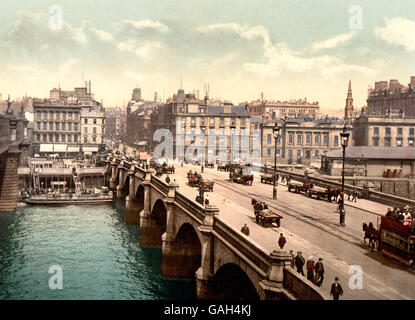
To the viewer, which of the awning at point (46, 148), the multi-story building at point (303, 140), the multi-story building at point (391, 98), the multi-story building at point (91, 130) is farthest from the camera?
the multi-story building at point (391, 98)

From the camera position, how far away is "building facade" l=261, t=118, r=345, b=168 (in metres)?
113

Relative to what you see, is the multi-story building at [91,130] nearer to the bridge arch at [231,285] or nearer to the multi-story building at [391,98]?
the multi-story building at [391,98]

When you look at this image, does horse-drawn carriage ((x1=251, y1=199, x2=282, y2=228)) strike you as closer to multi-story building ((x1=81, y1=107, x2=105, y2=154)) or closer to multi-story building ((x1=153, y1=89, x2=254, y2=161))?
multi-story building ((x1=153, y1=89, x2=254, y2=161))

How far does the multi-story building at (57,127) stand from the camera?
414 feet

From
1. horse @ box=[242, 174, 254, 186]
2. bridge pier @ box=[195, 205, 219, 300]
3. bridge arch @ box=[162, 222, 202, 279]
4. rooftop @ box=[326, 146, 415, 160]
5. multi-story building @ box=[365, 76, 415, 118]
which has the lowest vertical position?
bridge arch @ box=[162, 222, 202, 279]

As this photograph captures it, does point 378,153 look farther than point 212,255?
Yes

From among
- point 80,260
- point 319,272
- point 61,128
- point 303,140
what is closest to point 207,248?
point 319,272

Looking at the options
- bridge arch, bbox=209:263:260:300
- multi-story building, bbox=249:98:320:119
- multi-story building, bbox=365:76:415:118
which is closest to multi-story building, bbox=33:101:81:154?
multi-story building, bbox=365:76:415:118

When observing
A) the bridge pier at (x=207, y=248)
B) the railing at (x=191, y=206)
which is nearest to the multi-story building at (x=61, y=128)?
the railing at (x=191, y=206)

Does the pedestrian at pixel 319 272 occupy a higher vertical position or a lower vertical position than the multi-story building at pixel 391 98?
lower

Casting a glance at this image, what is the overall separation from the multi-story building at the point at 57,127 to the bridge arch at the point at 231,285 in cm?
10239

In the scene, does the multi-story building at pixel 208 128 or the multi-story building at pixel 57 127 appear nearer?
the multi-story building at pixel 208 128

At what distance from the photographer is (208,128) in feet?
374

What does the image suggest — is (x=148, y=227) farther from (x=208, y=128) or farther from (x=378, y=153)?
(x=208, y=128)
